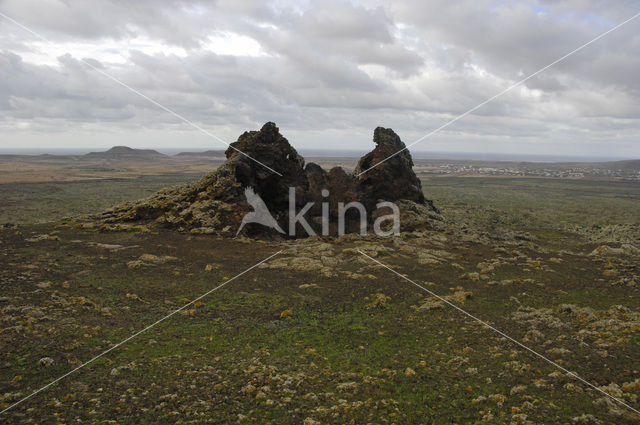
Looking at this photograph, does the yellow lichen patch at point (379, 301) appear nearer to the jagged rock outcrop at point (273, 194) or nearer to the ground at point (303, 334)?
the ground at point (303, 334)

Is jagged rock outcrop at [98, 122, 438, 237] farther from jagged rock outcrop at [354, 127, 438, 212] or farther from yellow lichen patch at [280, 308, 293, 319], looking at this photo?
yellow lichen patch at [280, 308, 293, 319]

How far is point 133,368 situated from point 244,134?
24242 mm

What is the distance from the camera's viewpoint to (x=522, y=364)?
36.9ft

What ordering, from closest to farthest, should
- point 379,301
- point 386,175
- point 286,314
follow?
1. point 286,314
2. point 379,301
3. point 386,175

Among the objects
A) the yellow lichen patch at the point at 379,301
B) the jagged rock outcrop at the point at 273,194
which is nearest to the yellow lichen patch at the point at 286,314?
the yellow lichen patch at the point at 379,301

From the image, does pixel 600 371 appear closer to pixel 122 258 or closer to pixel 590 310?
pixel 590 310

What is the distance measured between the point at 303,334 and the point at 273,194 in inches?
769

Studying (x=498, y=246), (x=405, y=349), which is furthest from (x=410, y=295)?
(x=498, y=246)

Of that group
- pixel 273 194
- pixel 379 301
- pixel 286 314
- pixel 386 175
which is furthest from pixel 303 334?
pixel 386 175

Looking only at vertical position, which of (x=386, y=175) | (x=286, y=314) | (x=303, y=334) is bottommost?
(x=303, y=334)

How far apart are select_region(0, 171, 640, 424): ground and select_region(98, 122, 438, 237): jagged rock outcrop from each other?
10.9 ft

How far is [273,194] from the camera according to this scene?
31578 millimetres

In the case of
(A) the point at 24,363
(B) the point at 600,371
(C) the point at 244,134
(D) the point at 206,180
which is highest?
(C) the point at 244,134

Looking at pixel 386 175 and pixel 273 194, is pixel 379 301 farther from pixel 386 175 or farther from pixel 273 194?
pixel 386 175
